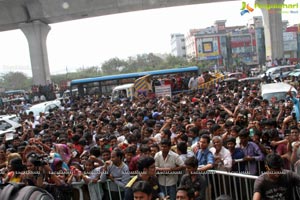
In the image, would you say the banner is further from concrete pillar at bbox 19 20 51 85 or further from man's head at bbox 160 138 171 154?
concrete pillar at bbox 19 20 51 85

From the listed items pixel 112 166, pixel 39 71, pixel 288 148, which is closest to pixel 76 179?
pixel 112 166

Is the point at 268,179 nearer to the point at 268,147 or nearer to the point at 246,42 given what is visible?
the point at 268,147

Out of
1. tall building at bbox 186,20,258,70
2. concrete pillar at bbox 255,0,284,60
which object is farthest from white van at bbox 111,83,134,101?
tall building at bbox 186,20,258,70

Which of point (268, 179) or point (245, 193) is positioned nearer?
point (268, 179)

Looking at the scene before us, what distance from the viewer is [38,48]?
3309 centimetres

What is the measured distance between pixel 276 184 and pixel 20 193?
8.35 ft

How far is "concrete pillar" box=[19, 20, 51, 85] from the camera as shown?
1283 inches

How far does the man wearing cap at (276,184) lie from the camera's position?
3547 mm

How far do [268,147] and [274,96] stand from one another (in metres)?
6.52

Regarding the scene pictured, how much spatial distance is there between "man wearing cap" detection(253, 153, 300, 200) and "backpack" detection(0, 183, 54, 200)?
2273 millimetres

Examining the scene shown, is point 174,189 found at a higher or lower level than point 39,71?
lower

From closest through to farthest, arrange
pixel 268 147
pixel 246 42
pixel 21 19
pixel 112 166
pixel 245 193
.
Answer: pixel 245 193
pixel 112 166
pixel 268 147
pixel 21 19
pixel 246 42

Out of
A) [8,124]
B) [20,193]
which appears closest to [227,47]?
[8,124]

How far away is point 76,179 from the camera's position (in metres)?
5.05
